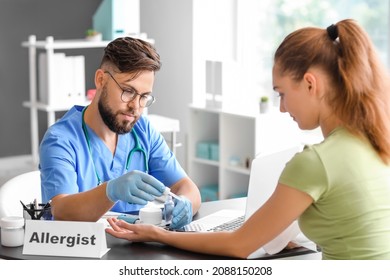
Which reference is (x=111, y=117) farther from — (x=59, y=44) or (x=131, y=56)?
(x=59, y=44)

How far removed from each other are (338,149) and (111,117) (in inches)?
36.2

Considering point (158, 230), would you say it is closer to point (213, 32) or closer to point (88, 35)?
point (88, 35)

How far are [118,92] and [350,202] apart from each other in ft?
3.10

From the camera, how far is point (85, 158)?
2.46 meters

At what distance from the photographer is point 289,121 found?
4512mm

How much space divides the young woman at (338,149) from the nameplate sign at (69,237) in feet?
1.35

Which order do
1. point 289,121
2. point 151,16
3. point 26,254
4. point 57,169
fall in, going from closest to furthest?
point 26,254
point 57,169
point 289,121
point 151,16

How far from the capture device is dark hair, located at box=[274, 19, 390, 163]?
1.74 metres

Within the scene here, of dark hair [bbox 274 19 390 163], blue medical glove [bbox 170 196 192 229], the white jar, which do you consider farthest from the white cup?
dark hair [bbox 274 19 390 163]

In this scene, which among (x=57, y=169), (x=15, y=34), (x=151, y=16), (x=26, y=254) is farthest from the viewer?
(x=151, y=16)

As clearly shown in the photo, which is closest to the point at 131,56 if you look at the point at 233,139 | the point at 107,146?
the point at 107,146

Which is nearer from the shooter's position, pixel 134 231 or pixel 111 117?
pixel 134 231

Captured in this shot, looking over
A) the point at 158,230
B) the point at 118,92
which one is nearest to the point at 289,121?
the point at 118,92

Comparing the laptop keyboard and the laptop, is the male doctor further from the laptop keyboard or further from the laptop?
the laptop
